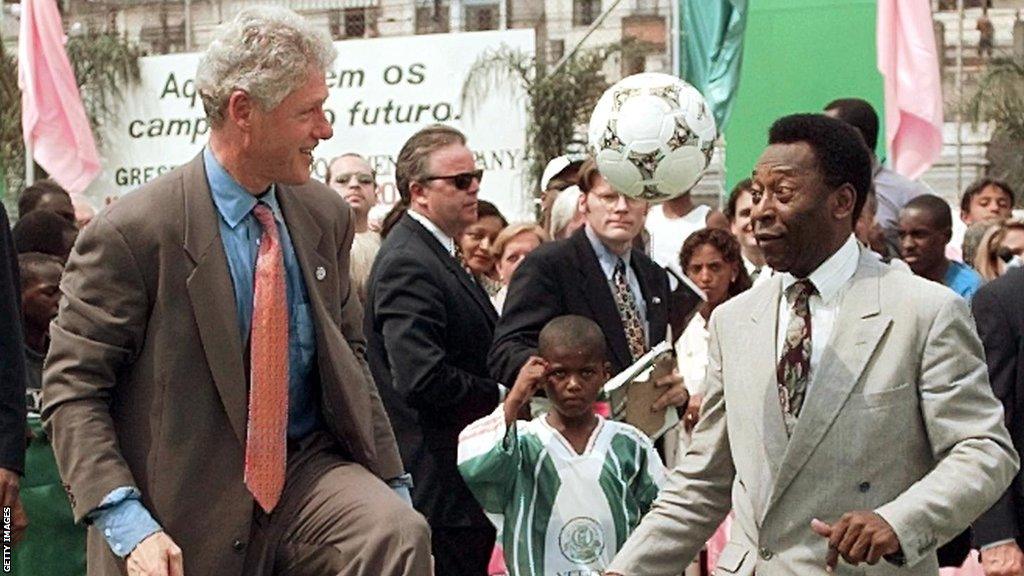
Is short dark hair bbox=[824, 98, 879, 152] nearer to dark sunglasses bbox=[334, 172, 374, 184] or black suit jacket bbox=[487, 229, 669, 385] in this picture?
dark sunglasses bbox=[334, 172, 374, 184]

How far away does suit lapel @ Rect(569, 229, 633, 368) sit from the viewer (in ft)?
28.4

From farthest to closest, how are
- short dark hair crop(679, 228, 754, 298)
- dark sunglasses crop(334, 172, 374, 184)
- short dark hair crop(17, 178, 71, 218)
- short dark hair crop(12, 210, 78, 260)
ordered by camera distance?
short dark hair crop(17, 178, 71, 218), dark sunglasses crop(334, 172, 374, 184), short dark hair crop(12, 210, 78, 260), short dark hair crop(679, 228, 754, 298)

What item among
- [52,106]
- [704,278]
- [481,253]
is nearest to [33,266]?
[704,278]

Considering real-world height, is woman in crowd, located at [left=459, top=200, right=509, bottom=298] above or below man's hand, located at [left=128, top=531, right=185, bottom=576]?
below

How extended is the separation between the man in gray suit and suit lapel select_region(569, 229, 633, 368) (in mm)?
3038

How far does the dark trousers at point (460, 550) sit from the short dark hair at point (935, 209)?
2882 mm

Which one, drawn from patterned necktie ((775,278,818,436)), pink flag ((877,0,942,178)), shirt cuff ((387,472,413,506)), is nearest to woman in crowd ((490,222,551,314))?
pink flag ((877,0,942,178))

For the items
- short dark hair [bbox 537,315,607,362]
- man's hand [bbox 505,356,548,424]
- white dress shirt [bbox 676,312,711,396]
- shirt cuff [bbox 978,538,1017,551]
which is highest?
short dark hair [bbox 537,315,607,362]

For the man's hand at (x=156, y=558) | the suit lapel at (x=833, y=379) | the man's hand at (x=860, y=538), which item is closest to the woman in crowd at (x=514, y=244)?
the suit lapel at (x=833, y=379)

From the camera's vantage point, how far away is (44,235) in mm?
10016

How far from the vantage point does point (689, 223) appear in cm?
1198

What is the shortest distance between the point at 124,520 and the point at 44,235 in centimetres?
496

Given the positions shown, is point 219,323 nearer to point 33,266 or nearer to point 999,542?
point 999,542

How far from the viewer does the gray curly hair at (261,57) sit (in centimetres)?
539
